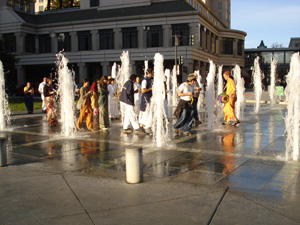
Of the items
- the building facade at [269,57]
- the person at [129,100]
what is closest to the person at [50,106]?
the person at [129,100]

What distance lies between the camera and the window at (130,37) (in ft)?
167

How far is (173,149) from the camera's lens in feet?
25.9

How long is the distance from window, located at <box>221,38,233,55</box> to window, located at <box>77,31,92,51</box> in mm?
26565

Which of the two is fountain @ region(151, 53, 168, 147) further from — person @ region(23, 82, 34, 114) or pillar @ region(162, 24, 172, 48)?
pillar @ region(162, 24, 172, 48)

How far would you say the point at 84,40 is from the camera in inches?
2138

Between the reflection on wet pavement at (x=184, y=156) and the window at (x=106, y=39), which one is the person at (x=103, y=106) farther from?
the window at (x=106, y=39)

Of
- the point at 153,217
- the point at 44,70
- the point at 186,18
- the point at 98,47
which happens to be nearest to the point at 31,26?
the point at 44,70

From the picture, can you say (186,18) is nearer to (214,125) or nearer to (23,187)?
(214,125)

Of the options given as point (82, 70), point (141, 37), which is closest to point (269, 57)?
point (141, 37)

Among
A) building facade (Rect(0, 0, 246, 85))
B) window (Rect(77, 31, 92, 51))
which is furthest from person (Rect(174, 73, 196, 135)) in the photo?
window (Rect(77, 31, 92, 51))

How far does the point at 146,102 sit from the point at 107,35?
145ft

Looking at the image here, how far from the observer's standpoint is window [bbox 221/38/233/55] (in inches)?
2591

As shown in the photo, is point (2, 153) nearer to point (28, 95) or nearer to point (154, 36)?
point (28, 95)

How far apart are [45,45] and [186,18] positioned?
83.3 feet
